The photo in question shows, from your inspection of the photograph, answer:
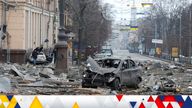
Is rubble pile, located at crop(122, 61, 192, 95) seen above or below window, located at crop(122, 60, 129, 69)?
below

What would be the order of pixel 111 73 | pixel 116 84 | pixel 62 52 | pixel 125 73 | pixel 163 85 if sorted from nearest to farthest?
pixel 163 85 < pixel 116 84 < pixel 111 73 < pixel 125 73 < pixel 62 52

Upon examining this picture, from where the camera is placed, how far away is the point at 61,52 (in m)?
26.7

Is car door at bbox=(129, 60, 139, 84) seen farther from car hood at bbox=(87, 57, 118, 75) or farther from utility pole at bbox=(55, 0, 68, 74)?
utility pole at bbox=(55, 0, 68, 74)

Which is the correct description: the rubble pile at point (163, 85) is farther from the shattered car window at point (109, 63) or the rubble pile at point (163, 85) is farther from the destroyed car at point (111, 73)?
the shattered car window at point (109, 63)

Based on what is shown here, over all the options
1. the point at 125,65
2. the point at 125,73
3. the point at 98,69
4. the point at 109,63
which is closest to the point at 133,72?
the point at 125,65

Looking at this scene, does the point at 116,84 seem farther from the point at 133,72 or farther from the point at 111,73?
the point at 133,72

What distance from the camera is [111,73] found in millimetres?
20547

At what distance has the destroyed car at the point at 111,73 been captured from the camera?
67.3 ft

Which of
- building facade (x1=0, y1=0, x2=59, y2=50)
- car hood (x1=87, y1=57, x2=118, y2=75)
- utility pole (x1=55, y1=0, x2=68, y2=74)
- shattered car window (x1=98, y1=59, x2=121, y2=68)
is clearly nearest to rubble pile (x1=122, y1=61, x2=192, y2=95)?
car hood (x1=87, y1=57, x2=118, y2=75)

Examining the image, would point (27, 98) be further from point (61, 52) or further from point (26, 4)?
point (26, 4)

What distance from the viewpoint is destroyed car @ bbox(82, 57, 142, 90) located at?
20.5m

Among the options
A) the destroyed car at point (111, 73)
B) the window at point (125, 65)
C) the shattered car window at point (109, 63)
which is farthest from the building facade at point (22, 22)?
the window at point (125, 65)

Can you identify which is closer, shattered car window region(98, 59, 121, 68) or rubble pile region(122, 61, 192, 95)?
rubble pile region(122, 61, 192, 95)

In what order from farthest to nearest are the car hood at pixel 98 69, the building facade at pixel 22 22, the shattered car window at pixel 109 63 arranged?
1. the building facade at pixel 22 22
2. the shattered car window at pixel 109 63
3. the car hood at pixel 98 69
